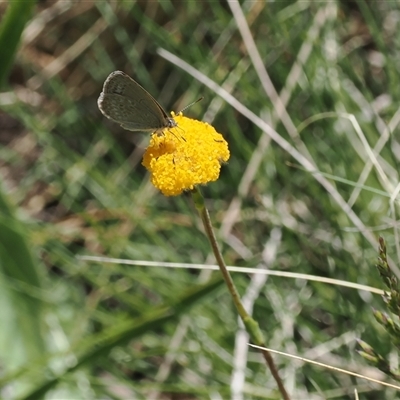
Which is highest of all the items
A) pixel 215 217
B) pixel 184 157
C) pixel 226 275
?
pixel 184 157

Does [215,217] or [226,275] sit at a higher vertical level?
[226,275]

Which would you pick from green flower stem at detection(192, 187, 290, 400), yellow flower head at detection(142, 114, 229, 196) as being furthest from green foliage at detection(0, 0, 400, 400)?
yellow flower head at detection(142, 114, 229, 196)

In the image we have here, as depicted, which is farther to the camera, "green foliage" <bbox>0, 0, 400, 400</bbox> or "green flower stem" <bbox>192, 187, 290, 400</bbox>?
"green foliage" <bbox>0, 0, 400, 400</bbox>

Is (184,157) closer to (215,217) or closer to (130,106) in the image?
(130,106)

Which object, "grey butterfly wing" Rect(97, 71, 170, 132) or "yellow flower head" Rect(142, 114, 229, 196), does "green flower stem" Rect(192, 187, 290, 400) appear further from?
"grey butterfly wing" Rect(97, 71, 170, 132)

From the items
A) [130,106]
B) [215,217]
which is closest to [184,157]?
[130,106]

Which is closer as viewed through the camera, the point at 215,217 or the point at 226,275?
the point at 226,275
